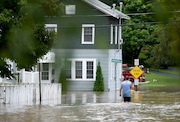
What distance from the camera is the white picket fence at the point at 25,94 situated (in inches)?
859

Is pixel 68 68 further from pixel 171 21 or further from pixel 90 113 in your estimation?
pixel 90 113

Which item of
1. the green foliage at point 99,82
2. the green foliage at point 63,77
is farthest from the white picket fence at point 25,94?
the green foliage at point 63,77

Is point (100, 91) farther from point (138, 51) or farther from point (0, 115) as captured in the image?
point (138, 51)

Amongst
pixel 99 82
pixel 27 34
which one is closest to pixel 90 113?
pixel 99 82

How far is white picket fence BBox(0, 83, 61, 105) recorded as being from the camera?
2181cm

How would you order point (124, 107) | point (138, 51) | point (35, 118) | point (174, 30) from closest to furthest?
1. point (174, 30)
2. point (138, 51)
3. point (35, 118)
4. point (124, 107)

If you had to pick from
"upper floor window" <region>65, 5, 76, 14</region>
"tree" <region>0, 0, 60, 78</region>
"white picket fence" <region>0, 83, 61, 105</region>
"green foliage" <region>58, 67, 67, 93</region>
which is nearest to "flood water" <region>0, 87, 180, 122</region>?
"white picket fence" <region>0, 83, 61, 105</region>

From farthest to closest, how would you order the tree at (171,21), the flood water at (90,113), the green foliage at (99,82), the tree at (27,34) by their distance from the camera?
the green foliage at (99,82) < the flood water at (90,113) < the tree at (27,34) < the tree at (171,21)

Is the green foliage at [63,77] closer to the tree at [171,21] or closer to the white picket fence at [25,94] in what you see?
the tree at [171,21]

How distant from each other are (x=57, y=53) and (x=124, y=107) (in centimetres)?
1889

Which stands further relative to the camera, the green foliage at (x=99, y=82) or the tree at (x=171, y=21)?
the green foliage at (x=99, y=82)

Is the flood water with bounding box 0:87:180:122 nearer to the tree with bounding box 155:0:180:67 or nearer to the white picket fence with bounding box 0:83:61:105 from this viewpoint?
the white picket fence with bounding box 0:83:61:105

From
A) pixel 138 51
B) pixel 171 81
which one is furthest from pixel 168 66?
pixel 138 51

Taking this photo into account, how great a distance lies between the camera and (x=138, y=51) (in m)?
2.82
